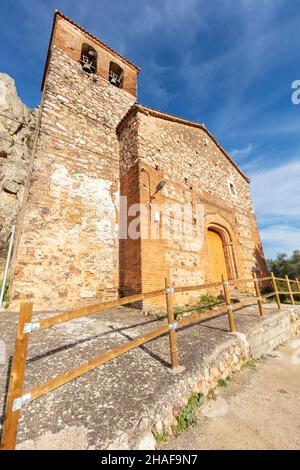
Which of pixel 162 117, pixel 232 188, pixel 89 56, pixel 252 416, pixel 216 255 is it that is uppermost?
pixel 89 56

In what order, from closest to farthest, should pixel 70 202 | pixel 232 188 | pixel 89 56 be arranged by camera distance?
pixel 70 202
pixel 89 56
pixel 232 188

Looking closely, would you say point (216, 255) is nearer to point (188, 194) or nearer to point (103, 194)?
point (188, 194)

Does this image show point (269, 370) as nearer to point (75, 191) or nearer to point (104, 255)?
point (104, 255)

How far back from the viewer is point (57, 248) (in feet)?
19.7

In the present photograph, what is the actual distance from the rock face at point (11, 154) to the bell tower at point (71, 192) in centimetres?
636

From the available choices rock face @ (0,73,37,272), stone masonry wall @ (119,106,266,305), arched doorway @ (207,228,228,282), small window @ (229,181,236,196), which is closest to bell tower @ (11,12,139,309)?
stone masonry wall @ (119,106,266,305)

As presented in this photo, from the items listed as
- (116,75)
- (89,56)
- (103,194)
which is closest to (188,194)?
(103,194)

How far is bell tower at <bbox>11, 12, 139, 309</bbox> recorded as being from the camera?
568 cm

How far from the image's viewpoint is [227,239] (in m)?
9.55

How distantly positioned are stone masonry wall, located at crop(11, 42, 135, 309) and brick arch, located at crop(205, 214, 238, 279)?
4.53m

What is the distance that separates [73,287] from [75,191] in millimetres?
3051

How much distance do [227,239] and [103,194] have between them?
5941 millimetres

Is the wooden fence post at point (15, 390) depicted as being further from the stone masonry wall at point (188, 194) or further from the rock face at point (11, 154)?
the rock face at point (11, 154)

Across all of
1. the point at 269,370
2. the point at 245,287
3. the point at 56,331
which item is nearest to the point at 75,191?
the point at 56,331
